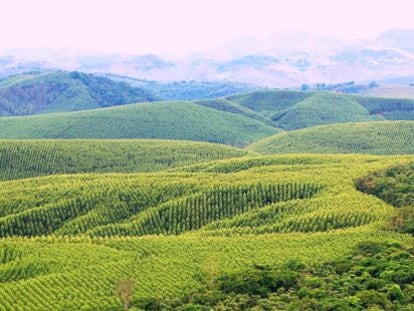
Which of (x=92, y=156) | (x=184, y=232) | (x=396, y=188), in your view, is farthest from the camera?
(x=92, y=156)

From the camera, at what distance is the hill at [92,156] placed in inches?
6161

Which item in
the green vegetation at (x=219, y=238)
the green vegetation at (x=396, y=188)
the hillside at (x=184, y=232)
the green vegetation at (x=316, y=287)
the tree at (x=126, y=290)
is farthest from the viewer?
the green vegetation at (x=396, y=188)

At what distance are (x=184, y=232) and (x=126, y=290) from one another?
29.0m

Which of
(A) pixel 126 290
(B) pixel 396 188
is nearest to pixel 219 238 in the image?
(A) pixel 126 290

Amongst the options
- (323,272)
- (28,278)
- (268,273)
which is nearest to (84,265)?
(28,278)

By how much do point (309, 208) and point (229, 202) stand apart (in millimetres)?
13398

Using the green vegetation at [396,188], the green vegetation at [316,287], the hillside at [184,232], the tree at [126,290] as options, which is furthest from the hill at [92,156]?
the green vegetation at [316,287]

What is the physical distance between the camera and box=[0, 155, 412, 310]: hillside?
65875 millimetres

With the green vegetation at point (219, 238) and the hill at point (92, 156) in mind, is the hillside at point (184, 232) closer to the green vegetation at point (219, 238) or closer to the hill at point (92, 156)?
the green vegetation at point (219, 238)

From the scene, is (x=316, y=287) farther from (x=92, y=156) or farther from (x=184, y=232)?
(x=92, y=156)

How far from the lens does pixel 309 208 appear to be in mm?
94812

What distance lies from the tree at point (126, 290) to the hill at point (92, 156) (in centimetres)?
9046

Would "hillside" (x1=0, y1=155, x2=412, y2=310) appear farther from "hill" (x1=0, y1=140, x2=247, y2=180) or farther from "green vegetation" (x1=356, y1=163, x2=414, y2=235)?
"hill" (x1=0, y1=140, x2=247, y2=180)

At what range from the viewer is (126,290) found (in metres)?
65.9
